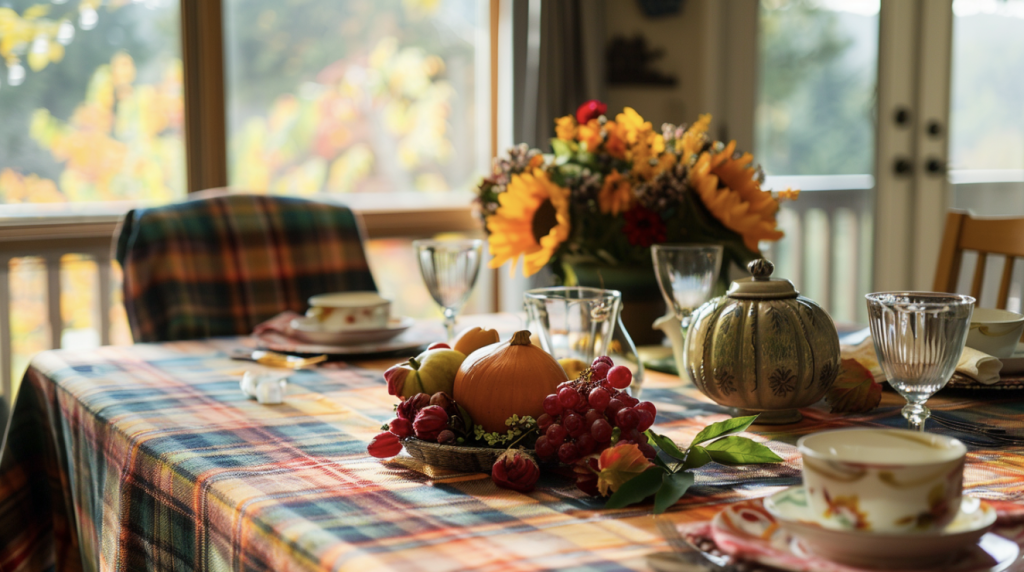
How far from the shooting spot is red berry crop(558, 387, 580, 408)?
728mm

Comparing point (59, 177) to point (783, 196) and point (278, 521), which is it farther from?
point (278, 521)

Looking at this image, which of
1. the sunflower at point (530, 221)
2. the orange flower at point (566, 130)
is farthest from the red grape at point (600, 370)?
the orange flower at point (566, 130)

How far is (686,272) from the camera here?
1129 mm

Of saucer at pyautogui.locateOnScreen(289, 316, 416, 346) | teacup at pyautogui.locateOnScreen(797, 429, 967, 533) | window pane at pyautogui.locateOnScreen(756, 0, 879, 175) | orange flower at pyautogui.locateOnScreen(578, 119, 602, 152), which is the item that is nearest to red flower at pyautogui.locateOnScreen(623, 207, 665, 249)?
orange flower at pyautogui.locateOnScreen(578, 119, 602, 152)

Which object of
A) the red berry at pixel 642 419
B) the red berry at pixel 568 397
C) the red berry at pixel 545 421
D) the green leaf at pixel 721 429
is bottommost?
the green leaf at pixel 721 429

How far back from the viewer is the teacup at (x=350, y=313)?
55.2 inches

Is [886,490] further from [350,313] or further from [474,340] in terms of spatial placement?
[350,313]

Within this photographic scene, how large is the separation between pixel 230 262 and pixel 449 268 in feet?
2.40

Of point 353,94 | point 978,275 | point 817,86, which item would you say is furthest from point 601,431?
point 817,86

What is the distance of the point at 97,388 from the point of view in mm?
1123

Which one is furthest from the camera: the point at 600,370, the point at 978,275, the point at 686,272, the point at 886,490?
the point at 978,275

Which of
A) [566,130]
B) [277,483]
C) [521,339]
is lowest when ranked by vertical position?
[277,483]

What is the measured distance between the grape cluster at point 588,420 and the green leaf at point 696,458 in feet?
0.12

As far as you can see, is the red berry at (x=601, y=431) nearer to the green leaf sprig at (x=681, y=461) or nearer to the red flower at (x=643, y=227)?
the green leaf sprig at (x=681, y=461)
